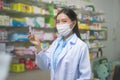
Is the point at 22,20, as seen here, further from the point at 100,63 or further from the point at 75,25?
the point at 100,63

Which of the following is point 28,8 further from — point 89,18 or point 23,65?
point 89,18

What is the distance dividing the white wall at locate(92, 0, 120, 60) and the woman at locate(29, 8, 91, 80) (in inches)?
138

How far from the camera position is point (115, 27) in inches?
217

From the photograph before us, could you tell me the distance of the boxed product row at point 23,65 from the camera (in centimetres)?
260

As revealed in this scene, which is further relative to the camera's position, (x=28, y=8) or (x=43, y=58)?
(x=28, y=8)

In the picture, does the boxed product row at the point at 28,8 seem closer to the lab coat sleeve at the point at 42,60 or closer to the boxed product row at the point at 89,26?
the boxed product row at the point at 89,26

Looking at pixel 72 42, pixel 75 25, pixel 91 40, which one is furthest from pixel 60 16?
pixel 91 40

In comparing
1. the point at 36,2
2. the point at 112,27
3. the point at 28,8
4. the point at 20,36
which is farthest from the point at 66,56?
the point at 112,27

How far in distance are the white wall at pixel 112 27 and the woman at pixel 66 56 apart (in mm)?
3494

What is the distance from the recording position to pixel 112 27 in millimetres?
5414

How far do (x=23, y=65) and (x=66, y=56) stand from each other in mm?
1333

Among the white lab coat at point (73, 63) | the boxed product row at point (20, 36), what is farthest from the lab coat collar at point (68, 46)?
the boxed product row at point (20, 36)

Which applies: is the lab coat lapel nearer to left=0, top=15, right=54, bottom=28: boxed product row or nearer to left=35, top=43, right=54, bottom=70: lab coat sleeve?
left=35, top=43, right=54, bottom=70: lab coat sleeve

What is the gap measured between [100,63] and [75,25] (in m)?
2.84
